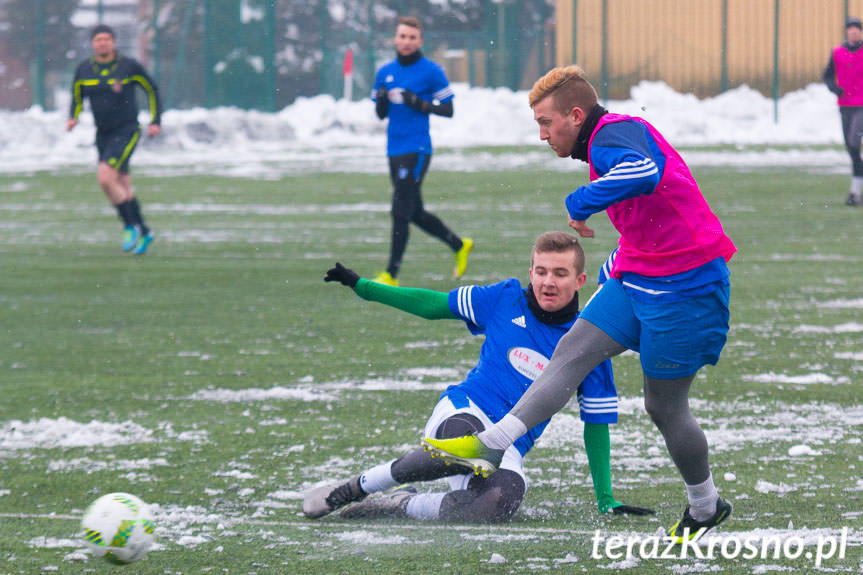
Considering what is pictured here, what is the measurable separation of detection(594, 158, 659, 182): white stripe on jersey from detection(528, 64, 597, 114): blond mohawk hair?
341mm

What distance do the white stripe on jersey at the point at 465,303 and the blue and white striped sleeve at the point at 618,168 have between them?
0.78 m

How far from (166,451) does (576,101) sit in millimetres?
2554

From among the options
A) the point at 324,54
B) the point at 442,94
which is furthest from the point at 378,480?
the point at 324,54

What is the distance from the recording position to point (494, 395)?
483cm

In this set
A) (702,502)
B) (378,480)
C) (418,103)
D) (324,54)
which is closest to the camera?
(702,502)

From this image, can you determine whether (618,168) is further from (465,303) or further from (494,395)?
(494,395)

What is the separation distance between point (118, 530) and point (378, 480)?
996 mm

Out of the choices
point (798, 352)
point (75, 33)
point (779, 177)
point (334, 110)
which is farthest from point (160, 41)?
point (798, 352)

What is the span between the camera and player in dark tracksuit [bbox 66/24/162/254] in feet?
42.4

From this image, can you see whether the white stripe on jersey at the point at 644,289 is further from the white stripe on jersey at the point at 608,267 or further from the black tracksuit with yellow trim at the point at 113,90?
the black tracksuit with yellow trim at the point at 113,90

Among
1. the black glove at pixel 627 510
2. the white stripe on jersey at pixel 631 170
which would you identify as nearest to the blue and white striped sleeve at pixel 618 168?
the white stripe on jersey at pixel 631 170

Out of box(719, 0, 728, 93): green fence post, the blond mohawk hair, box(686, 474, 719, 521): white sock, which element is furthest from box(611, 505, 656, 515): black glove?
box(719, 0, 728, 93): green fence post

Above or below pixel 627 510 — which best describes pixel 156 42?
above

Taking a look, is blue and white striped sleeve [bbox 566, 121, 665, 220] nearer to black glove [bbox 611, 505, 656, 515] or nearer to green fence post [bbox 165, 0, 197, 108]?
black glove [bbox 611, 505, 656, 515]
